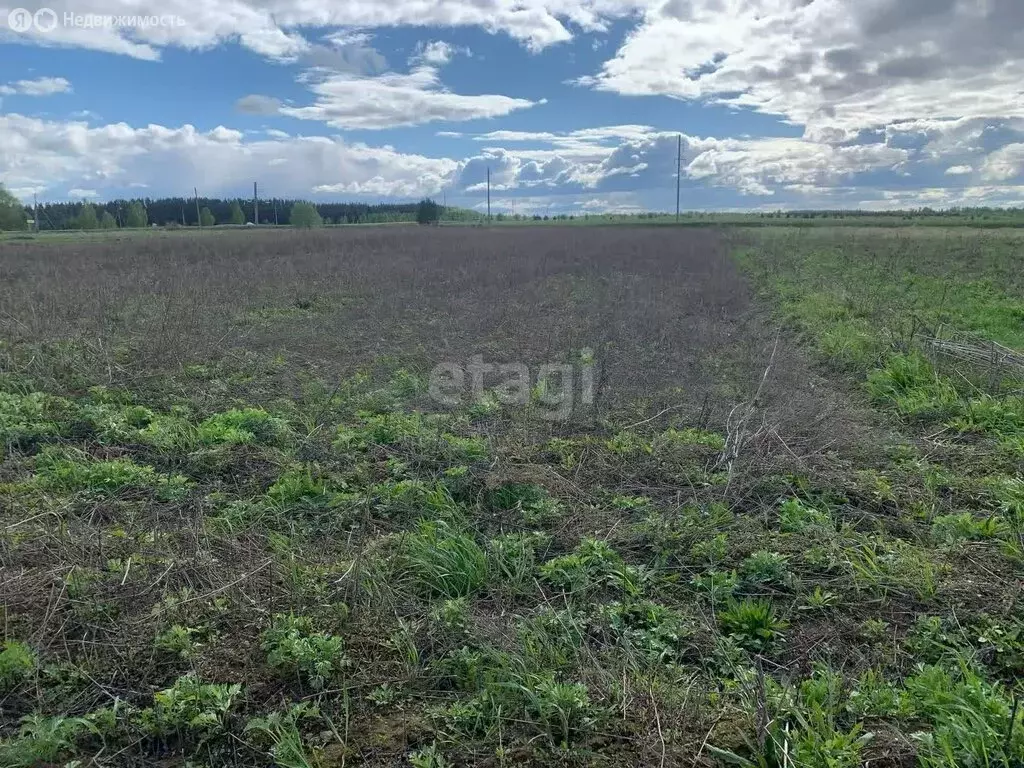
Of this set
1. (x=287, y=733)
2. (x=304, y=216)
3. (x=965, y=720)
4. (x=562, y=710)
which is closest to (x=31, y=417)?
(x=287, y=733)

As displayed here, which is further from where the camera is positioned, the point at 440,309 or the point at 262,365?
the point at 440,309

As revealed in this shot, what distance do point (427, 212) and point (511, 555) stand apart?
268 ft

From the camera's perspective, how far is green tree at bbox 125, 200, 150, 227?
7775 cm

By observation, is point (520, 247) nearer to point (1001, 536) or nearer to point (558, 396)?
point (558, 396)

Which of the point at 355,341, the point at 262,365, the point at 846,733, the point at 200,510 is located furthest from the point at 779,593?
the point at 355,341

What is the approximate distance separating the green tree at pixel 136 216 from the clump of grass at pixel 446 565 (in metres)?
85.9

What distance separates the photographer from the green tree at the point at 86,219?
7331 cm

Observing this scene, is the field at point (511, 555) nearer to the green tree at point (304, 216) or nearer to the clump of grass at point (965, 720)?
the clump of grass at point (965, 720)

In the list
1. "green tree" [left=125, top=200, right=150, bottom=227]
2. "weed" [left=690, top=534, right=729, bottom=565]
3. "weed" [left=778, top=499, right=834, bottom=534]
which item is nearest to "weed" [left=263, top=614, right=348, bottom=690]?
"weed" [left=690, top=534, right=729, bottom=565]

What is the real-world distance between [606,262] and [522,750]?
2075 cm

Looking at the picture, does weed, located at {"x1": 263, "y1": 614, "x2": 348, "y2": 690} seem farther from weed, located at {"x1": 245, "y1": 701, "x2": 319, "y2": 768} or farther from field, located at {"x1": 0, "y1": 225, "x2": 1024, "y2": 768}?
weed, located at {"x1": 245, "y1": 701, "x2": 319, "y2": 768}

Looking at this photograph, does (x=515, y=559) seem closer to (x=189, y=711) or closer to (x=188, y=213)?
(x=189, y=711)

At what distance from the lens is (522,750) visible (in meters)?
2.51

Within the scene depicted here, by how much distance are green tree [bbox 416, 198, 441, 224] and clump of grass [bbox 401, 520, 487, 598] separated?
3123 inches
